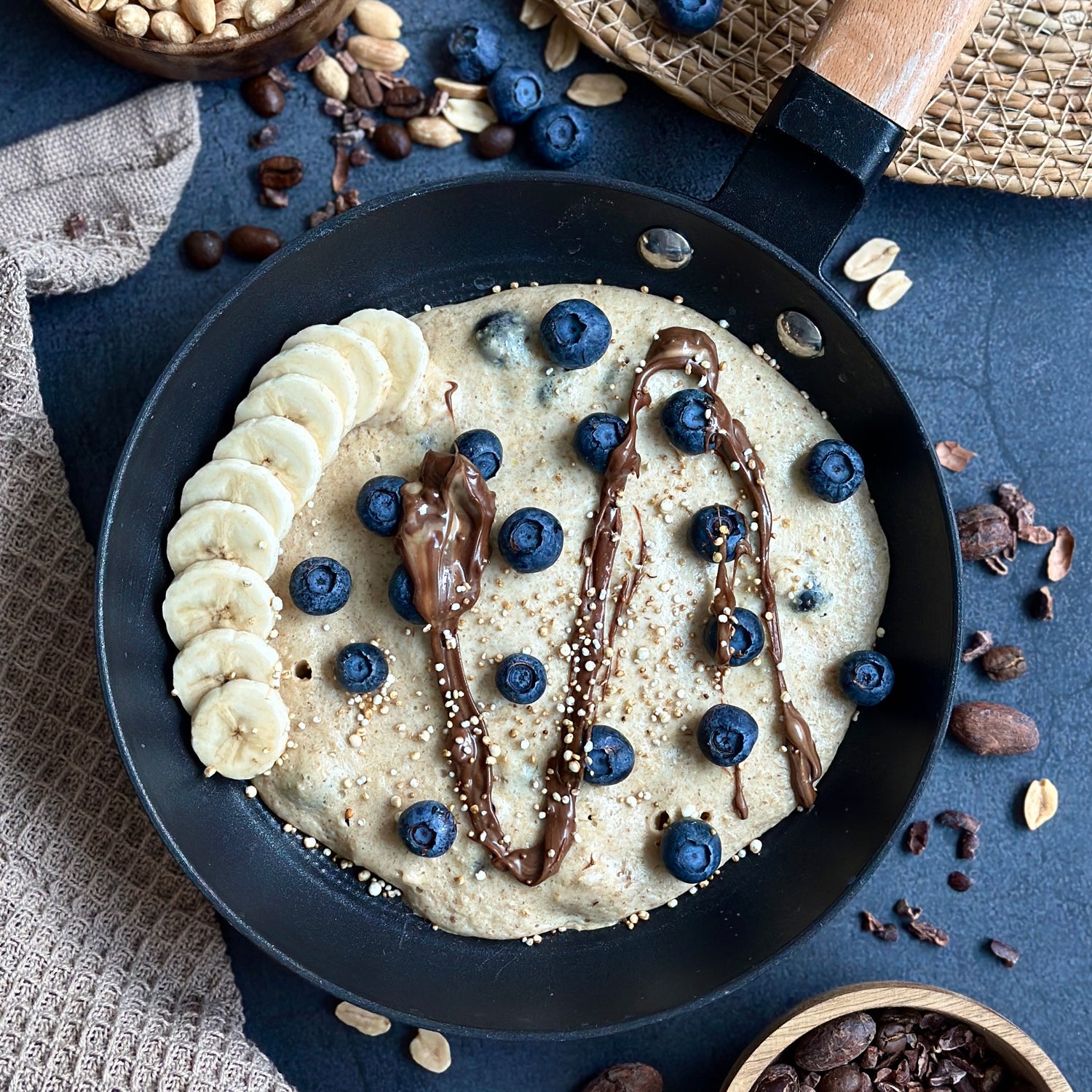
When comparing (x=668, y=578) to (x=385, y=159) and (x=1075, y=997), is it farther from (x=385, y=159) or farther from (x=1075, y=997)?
(x=1075, y=997)

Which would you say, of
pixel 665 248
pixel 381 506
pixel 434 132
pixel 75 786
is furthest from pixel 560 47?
pixel 75 786

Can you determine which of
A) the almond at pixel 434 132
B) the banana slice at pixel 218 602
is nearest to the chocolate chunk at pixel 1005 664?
the banana slice at pixel 218 602

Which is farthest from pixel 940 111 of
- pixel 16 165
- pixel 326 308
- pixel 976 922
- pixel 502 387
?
pixel 16 165

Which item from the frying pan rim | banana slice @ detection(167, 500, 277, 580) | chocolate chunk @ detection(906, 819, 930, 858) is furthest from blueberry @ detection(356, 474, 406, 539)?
chocolate chunk @ detection(906, 819, 930, 858)

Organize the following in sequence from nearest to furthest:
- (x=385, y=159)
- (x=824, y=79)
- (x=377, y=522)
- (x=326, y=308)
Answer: (x=824, y=79) → (x=377, y=522) → (x=326, y=308) → (x=385, y=159)

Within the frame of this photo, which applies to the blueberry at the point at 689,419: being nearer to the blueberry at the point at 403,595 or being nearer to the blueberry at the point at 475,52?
the blueberry at the point at 403,595

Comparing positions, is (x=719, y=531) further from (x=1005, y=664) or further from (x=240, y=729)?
(x=240, y=729)
